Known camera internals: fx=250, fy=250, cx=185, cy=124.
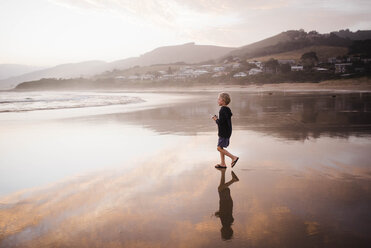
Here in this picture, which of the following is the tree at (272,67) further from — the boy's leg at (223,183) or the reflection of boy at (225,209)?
the reflection of boy at (225,209)

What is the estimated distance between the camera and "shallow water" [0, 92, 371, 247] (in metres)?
2.83

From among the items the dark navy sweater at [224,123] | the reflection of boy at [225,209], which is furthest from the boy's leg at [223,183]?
the dark navy sweater at [224,123]

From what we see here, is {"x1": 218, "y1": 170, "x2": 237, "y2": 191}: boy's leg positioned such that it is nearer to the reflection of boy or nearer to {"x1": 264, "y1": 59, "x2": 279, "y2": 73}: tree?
the reflection of boy

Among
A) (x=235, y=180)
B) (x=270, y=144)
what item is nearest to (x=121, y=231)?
(x=235, y=180)

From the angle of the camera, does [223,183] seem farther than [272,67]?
No

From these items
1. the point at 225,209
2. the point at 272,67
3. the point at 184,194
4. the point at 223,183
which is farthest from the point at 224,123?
the point at 272,67

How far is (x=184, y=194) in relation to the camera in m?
3.92

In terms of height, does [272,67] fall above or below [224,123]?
above

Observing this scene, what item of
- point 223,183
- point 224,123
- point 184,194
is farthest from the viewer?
point 224,123

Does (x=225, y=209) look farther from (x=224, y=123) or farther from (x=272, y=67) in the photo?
(x=272, y=67)

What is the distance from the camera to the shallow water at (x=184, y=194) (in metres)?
2.83

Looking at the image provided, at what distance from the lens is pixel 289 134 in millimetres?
8430

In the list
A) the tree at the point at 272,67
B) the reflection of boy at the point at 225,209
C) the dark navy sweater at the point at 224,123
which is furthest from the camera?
the tree at the point at 272,67

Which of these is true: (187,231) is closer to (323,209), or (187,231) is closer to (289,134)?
(323,209)
